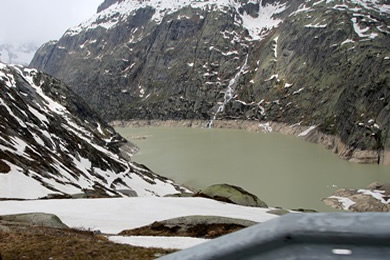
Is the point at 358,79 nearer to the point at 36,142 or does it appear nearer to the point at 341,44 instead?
the point at 341,44

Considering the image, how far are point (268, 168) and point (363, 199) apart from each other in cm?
3138

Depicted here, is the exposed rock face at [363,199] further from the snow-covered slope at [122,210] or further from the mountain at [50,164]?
the snow-covered slope at [122,210]

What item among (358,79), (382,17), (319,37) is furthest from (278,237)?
(382,17)

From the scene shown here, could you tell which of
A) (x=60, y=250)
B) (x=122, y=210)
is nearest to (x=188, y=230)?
(x=122, y=210)

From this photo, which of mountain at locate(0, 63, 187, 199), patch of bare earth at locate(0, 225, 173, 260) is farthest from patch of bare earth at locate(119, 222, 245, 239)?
mountain at locate(0, 63, 187, 199)

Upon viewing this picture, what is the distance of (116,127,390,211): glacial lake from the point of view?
65188mm

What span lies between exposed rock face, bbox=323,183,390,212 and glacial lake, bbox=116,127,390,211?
221 cm

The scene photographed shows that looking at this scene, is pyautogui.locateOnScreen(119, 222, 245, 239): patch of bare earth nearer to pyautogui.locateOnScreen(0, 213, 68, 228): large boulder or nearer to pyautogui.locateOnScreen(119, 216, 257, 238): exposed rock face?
pyautogui.locateOnScreen(119, 216, 257, 238): exposed rock face

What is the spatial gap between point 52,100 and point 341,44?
13596 cm

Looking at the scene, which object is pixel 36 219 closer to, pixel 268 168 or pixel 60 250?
pixel 60 250

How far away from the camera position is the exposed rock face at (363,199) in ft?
168

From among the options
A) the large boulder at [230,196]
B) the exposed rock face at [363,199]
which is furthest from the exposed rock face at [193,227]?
the exposed rock face at [363,199]

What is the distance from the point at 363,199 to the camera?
179 feet

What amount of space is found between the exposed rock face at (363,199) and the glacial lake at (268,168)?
2214 millimetres
